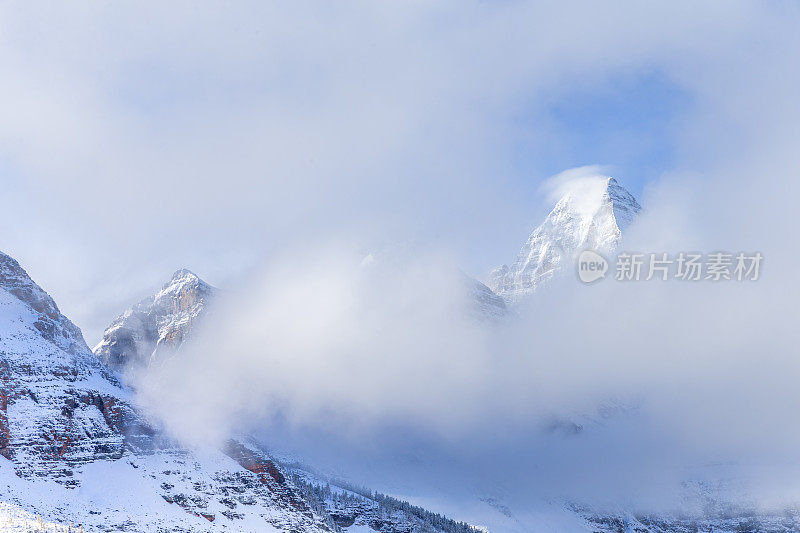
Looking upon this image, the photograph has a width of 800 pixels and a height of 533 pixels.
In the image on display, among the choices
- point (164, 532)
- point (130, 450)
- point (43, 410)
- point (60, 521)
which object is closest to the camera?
point (60, 521)

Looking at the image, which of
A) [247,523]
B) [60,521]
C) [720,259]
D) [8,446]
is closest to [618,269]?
[720,259]

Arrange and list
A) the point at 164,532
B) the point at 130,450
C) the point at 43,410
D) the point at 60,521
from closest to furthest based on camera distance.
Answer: the point at 60,521, the point at 164,532, the point at 43,410, the point at 130,450

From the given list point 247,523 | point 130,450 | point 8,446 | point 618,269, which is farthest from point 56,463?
point 618,269

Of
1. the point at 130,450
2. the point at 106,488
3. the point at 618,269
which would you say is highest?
the point at 618,269

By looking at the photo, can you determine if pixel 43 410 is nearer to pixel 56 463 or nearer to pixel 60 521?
pixel 56 463

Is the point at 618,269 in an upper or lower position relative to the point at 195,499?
upper

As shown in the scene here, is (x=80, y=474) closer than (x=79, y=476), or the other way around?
(x=79, y=476)

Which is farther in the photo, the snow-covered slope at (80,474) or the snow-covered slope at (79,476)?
the snow-covered slope at (80,474)

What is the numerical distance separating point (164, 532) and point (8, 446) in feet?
141

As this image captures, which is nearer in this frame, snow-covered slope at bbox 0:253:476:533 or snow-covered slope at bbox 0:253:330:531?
snow-covered slope at bbox 0:253:476:533

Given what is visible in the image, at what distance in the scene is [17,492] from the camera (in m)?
162

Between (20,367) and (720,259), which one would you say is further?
(20,367)

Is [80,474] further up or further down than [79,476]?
further up

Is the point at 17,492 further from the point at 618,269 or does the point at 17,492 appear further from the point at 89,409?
the point at 618,269
